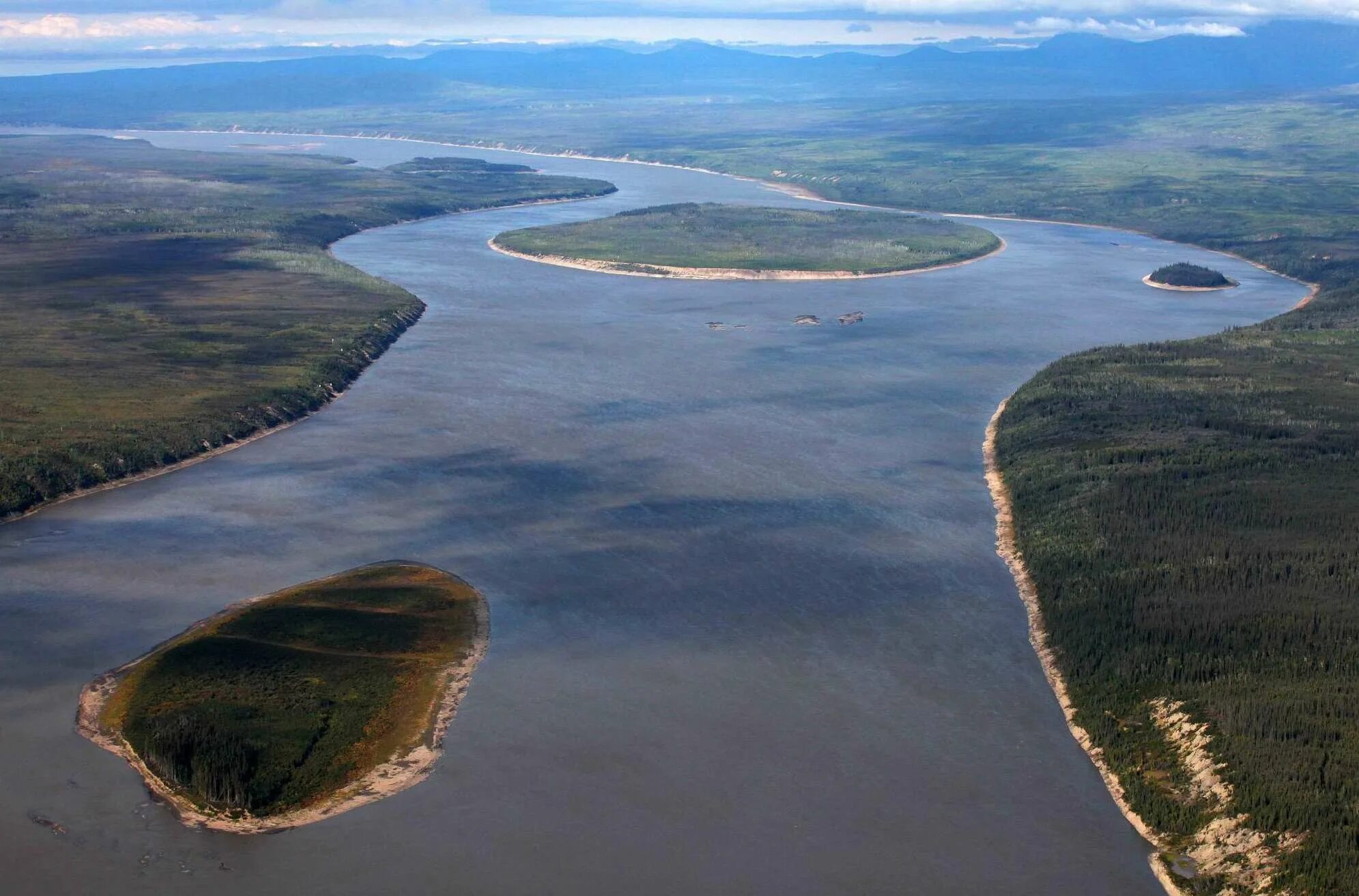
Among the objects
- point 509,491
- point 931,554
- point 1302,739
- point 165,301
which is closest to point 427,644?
point 509,491

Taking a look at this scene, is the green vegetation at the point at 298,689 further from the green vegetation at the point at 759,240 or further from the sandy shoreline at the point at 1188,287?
the sandy shoreline at the point at 1188,287

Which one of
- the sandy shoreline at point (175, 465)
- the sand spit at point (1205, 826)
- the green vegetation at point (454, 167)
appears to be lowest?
the sand spit at point (1205, 826)

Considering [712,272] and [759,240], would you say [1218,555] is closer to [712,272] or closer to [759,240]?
[712,272]

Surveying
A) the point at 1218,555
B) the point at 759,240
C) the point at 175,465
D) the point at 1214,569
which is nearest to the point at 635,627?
the point at 1214,569

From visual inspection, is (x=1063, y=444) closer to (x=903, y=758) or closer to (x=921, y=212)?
(x=903, y=758)

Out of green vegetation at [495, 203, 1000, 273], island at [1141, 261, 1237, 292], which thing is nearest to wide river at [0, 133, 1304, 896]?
island at [1141, 261, 1237, 292]

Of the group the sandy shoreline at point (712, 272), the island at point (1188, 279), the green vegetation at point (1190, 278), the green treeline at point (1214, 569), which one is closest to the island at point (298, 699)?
the green treeline at point (1214, 569)
